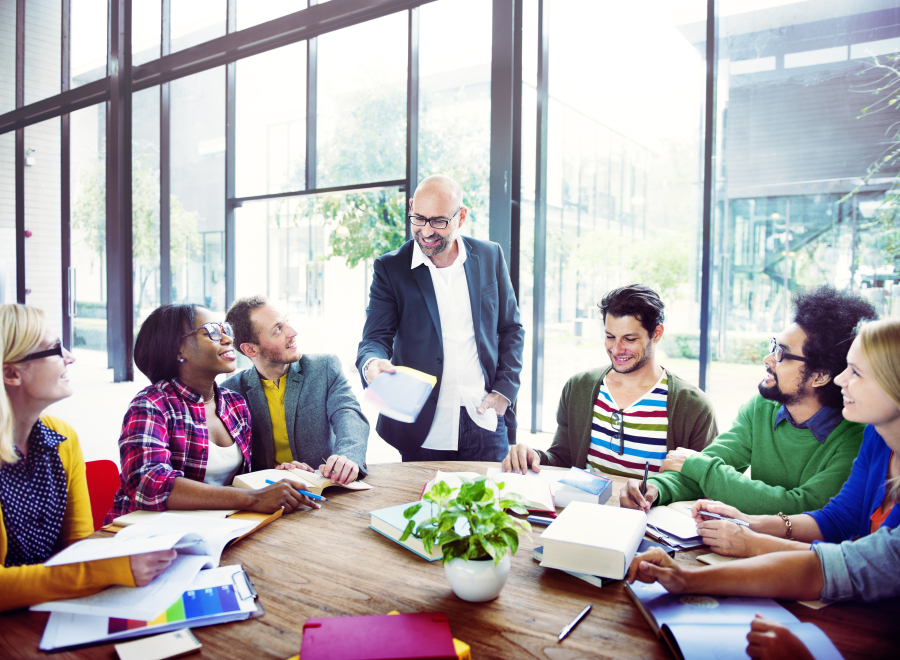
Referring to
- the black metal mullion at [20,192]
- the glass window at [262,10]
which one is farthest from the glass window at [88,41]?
the glass window at [262,10]

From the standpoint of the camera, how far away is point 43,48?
7629mm

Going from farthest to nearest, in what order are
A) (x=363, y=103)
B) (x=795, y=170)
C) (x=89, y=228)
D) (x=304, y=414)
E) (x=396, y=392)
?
(x=89, y=228), (x=363, y=103), (x=795, y=170), (x=304, y=414), (x=396, y=392)

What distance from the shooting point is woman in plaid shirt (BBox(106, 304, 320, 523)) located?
5.19ft

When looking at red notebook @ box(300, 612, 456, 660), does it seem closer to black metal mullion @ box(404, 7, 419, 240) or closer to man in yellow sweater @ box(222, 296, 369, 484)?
man in yellow sweater @ box(222, 296, 369, 484)

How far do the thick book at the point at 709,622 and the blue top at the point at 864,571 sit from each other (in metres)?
0.12

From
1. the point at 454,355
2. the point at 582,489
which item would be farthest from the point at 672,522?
the point at 454,355

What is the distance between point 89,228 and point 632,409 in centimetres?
733

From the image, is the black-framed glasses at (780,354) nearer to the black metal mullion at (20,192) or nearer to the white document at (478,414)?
the white document at (478,414)

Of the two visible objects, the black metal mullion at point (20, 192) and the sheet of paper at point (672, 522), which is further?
the black metal mullion at point (20, 192)

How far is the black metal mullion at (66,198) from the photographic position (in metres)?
7.47

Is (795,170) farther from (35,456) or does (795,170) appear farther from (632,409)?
(35,456)

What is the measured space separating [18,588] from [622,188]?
12.8 feet


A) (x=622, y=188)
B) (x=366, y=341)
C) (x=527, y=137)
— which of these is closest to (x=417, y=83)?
(x=527, y=137)

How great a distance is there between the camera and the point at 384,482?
6.17ft
